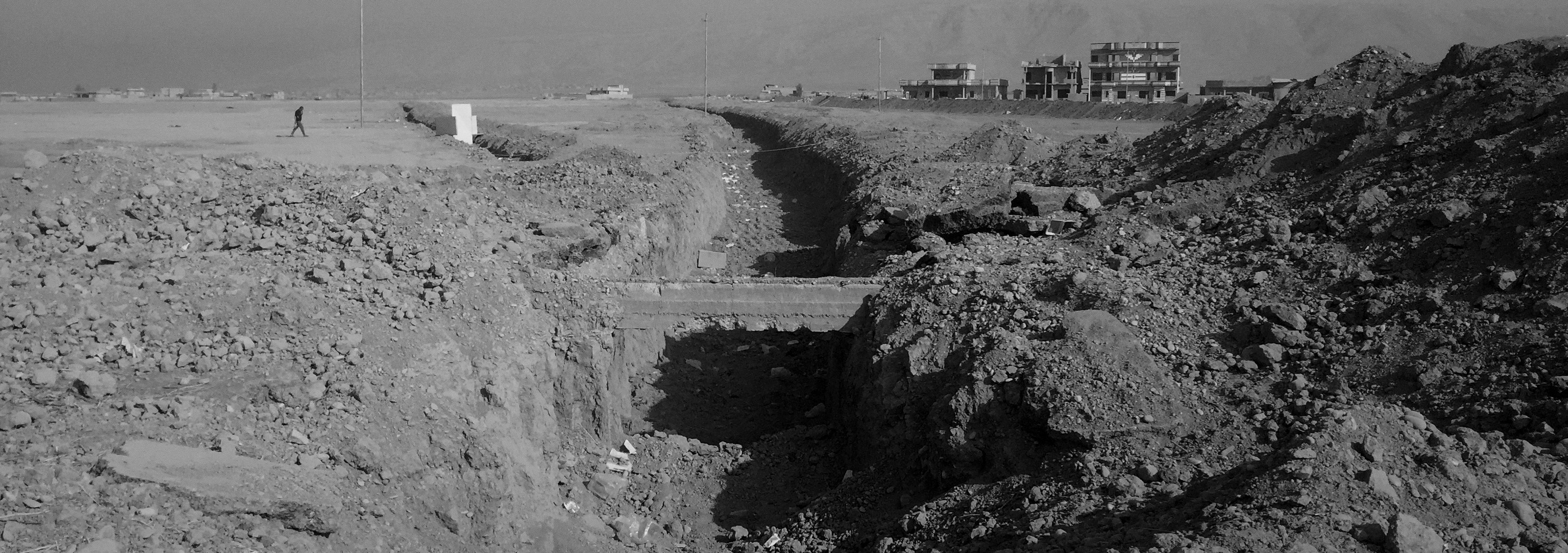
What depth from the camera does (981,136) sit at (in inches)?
775

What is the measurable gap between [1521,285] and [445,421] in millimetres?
7738

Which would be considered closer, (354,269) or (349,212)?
(354,269)

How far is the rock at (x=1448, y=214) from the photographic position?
9359 millimetres

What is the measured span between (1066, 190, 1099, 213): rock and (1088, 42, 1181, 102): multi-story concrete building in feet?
137

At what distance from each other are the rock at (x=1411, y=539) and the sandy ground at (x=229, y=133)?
17.4 m

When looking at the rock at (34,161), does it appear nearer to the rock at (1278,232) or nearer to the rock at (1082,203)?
the rock at (1082,203)

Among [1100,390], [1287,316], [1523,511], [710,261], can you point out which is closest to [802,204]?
[710,261]

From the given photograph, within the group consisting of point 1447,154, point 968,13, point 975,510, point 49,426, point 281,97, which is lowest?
point 975,510

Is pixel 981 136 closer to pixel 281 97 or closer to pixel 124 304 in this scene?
pixel 124 304

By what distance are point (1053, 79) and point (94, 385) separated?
55.4 m

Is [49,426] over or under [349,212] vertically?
under

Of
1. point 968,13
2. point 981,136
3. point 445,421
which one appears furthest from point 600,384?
point 968,13

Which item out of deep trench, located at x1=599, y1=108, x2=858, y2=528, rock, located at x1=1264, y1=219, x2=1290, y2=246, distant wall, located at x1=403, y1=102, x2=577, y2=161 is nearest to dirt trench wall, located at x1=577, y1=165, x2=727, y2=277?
deep trench, located at x1=599, y1=108, x2=858, y2=528

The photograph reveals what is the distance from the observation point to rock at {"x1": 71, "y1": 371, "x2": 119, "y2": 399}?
266 inches
